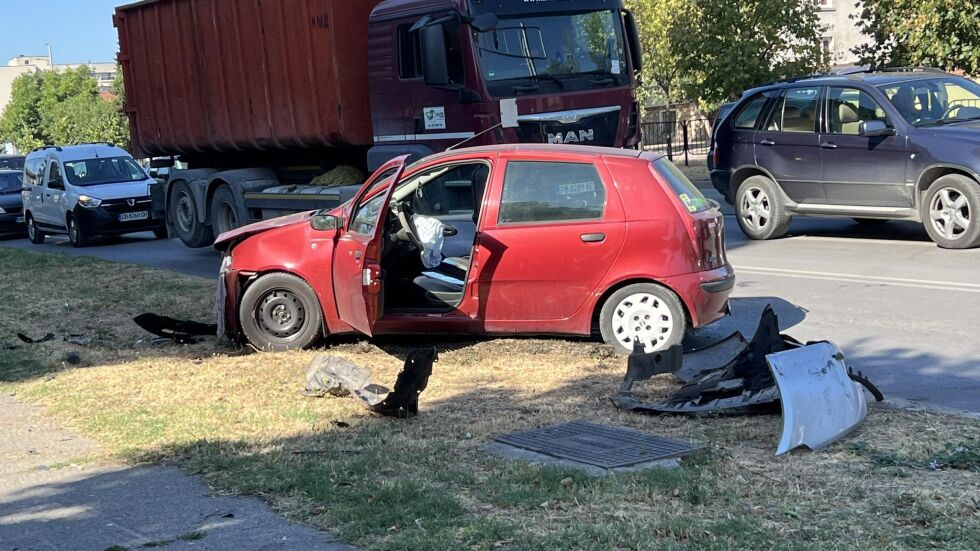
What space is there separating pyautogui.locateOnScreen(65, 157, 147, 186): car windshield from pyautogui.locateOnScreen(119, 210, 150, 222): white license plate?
4.11ft

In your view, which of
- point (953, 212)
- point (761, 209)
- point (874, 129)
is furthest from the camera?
point (761, 209)

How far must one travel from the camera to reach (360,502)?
514 cm

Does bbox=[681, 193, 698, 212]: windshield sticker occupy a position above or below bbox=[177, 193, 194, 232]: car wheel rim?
above

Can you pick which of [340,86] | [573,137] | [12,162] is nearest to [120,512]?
[573,137]

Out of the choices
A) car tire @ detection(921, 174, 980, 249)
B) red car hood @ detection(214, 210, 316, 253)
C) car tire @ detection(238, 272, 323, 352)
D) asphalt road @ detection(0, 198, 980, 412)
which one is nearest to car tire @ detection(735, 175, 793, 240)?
asphalt road @ detection(0, 198, 980, 412)

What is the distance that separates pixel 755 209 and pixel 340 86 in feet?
18.4

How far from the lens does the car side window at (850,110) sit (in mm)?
13180

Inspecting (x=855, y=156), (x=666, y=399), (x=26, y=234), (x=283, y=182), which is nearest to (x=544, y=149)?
(x=666, y=399)

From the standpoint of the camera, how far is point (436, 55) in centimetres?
1290

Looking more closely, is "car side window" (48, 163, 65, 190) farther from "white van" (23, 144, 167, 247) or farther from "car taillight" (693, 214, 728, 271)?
"car taillight" (693, 214, 728, 271)

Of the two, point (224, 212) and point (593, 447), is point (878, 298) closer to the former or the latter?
point (593, 447)

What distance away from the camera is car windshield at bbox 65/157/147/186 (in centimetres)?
2227

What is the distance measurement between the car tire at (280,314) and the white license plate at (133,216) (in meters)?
13.2

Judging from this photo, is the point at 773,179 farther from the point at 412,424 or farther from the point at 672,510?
the point at 672,510
